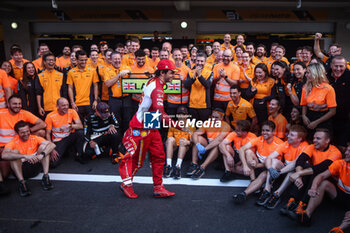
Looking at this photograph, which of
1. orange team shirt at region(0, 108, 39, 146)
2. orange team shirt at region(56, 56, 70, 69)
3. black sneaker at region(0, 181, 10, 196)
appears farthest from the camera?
orange team shirt at region(56, 56, 70, 69)

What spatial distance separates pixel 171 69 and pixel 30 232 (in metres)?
2.28

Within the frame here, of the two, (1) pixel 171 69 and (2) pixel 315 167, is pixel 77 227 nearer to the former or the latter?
(1) pixel 171 69

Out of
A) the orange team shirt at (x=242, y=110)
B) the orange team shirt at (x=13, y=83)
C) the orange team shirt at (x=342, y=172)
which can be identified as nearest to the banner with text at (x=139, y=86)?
the orange team shirt at (x=242, y=110)

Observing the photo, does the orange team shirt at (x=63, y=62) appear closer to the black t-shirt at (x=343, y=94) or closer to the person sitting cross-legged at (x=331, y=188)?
the black t-shirt at (x=343, y=94)

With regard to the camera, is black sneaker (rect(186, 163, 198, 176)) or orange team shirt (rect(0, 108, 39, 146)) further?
orange team shirt (rect(0, 108, 39, 146))

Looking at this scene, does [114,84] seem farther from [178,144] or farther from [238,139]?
[238,139]

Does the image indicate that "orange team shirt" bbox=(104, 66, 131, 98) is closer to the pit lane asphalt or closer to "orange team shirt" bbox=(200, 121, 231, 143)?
"orange team shirt" bbox=(200, 121, 231, 143)

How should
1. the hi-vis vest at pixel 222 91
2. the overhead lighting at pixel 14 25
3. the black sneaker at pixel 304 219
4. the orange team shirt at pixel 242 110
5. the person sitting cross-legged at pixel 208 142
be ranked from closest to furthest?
the black sneaker at pixel 304 219 < the person sitting cross-legged at pixel 208 142 < the orange team shirt at pixel 242 110 < the hi-vis vest at pixel 222 91 < the overhead lighting at pixel 14 25

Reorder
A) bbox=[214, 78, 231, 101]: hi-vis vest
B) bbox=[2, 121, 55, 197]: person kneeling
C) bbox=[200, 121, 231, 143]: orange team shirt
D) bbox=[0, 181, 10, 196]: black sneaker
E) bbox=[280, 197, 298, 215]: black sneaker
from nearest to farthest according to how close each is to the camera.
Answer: bbox=[280, 197, 298, 215]: black sneaker
bbox=[0, 181, 10, 196]: black sneaker
bbox=[2, 121, 55, 197]: person kneeling
bbox=[200, 121, 231, 143]: orange team shirt
bbox=[214, 78, 231, 101]: hi-vis vest

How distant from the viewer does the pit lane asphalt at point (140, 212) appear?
2.73 m

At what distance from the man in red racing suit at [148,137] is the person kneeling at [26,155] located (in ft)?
3.99

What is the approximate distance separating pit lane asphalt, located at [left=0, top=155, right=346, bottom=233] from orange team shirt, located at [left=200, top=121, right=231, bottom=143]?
3.34 feet

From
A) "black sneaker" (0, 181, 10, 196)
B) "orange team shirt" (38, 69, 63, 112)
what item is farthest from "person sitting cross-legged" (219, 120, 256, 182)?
"orange team shirt" (38, 69, 63, 112)

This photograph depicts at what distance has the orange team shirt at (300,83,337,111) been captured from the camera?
3.46 m
